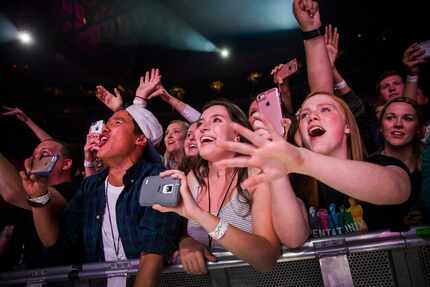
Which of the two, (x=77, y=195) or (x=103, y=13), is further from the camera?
(x=103, y=13)

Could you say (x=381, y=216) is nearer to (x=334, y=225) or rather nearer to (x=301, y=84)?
(x=334, y=225)

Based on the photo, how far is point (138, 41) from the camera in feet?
19.0

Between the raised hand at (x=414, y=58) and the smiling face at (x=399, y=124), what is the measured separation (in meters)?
0.57

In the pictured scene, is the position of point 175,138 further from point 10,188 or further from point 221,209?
point 221,209

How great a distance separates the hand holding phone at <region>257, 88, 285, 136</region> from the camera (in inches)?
71.9

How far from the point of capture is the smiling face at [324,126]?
1.67 m

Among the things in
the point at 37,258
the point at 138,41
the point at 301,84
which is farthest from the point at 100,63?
the point at 37,258

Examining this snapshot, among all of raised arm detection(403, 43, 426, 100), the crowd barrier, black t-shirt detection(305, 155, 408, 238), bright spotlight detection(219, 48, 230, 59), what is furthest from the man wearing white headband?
bright spotlight detection(219, 48, 230, 59)

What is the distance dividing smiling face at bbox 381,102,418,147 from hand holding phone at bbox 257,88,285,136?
2.92 feet

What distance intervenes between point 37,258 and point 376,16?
583 centimetres

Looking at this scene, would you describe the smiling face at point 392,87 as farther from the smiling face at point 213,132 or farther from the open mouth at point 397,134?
the smiling face at point 213,132

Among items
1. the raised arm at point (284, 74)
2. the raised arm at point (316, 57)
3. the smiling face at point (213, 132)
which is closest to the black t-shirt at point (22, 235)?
the smiling face at point (213, 132)

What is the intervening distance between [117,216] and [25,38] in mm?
4666

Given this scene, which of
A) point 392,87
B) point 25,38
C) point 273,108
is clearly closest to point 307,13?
point 273,108
